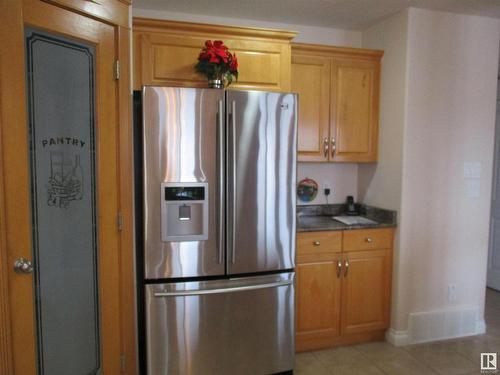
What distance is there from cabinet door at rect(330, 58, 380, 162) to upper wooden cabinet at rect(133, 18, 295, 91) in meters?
0.55

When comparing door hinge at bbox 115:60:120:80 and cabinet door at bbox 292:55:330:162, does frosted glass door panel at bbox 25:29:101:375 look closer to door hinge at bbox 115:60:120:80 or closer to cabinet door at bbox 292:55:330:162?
door hinge at bbox 115:60:120:80

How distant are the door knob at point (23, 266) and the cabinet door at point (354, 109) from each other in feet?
7.30

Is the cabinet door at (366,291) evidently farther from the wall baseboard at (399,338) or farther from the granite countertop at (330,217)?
the granite countertop at (330,217)

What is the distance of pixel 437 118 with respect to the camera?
2.89 metres

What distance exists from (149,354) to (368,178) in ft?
7.16

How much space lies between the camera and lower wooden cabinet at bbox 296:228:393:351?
2746mm

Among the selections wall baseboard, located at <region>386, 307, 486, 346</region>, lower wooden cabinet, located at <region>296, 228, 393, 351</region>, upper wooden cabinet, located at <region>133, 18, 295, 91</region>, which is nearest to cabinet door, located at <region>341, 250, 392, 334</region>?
lower wooden cabinet, located at <region>296, 228, 393, 351</region>

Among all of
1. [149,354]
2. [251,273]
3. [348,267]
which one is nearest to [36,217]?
[149,354]

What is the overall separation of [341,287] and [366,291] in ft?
0.73

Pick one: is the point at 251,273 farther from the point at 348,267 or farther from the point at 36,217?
the point at 36,217

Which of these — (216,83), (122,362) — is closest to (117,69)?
(216,83)

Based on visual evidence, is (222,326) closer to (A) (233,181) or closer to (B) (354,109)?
(A) (233,181)

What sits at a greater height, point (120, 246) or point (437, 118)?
point (437, 118)

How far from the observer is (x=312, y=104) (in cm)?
295
